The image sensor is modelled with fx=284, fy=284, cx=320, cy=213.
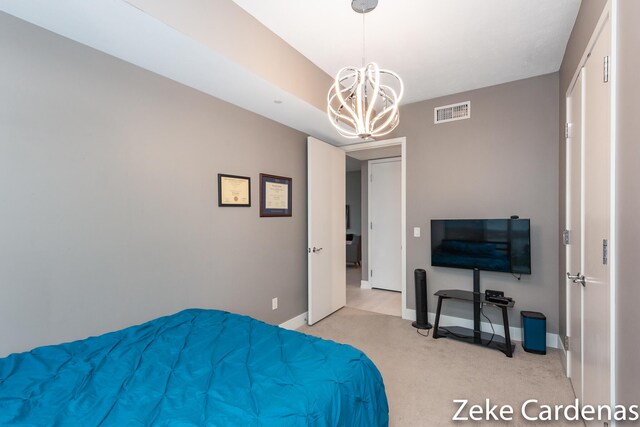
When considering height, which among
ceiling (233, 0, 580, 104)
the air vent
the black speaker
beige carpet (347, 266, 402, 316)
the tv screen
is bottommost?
beige carpet (347, 266, 402, 316)

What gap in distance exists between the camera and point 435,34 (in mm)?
2252

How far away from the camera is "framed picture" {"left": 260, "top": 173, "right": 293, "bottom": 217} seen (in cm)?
300

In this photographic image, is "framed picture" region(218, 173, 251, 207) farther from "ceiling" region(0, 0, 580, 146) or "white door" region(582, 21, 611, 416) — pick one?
"white door" region(582, 21, 611, 416)

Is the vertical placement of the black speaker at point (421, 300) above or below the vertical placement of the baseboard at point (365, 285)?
above

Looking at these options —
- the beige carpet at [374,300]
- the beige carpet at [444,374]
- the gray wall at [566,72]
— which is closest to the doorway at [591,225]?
the gray wall at [566,72]

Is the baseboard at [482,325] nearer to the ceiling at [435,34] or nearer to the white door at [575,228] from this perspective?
the white door at [575,228]

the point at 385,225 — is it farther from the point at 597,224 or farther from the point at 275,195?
the point at 597,224

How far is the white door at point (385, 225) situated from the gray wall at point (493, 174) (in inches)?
51.9

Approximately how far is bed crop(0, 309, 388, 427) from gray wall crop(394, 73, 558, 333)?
2349mm

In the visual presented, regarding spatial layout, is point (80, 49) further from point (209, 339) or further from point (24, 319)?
point (209, 339)

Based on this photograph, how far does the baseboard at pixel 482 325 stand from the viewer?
2.86 meters

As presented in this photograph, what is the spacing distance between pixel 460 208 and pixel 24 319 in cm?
372

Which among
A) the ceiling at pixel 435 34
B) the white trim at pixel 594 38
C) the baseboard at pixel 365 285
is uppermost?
the ceiling at pixel 435 34

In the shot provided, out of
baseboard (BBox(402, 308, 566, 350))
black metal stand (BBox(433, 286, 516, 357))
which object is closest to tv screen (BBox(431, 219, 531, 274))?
black metal stand (BBox(433, 286, 516, 357))
